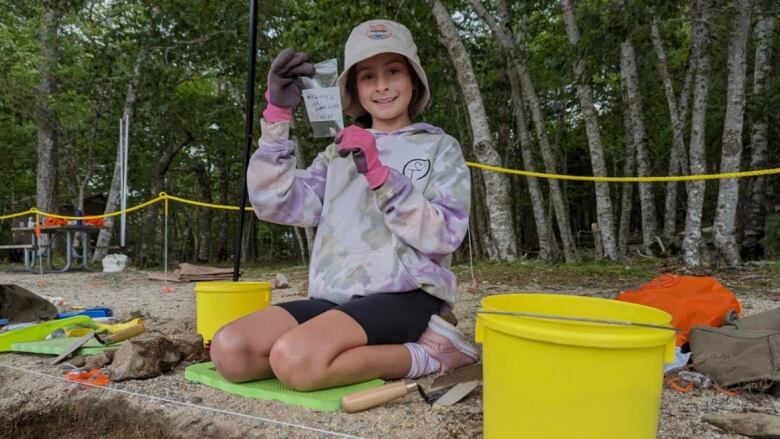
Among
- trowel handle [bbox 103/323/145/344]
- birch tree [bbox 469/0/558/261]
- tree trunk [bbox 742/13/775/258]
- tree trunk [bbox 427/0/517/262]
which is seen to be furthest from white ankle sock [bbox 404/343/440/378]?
tree trunk [bbox 742/13/775/258]

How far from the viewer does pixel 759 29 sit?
7301mm

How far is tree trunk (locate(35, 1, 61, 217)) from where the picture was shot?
31.2 ft

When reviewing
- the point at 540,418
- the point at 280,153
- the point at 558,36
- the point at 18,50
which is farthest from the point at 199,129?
the point at 540,418

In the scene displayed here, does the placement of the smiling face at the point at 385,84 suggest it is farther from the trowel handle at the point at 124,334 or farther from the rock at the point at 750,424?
the trowel handle at the point at 124,334

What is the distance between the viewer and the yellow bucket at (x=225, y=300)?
7.55ft

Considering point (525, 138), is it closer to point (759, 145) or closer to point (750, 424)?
point (759, 145)

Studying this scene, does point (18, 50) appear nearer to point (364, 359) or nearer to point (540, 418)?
point (364, 359)

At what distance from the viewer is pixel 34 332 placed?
8.16ft

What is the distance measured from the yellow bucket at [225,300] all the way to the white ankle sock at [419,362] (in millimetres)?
902

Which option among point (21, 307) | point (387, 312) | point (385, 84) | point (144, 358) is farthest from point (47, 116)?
point (387, 312)

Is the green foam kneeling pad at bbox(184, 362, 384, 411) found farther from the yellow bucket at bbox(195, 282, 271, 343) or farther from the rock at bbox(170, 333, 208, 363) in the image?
the yellow bucket at bbox(195, 282, 271, 343)

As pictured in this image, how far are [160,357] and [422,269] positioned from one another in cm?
110

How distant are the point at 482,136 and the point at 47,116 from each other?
9128 mm

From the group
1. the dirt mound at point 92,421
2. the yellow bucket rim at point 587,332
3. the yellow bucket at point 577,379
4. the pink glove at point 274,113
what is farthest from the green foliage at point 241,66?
the dirt mound at point 92,421
